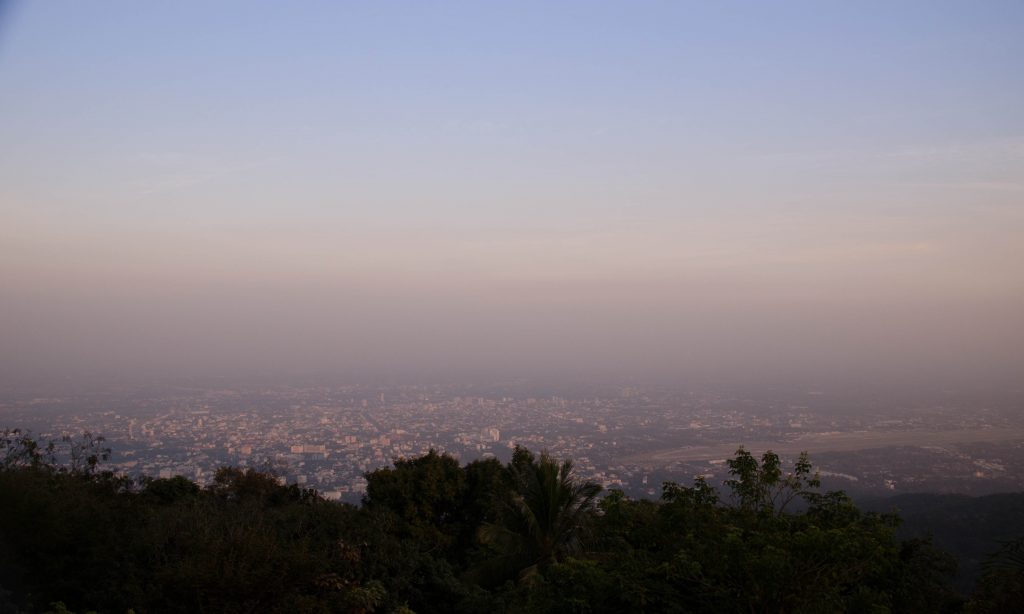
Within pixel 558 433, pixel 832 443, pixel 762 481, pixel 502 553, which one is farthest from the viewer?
pixel 558 433

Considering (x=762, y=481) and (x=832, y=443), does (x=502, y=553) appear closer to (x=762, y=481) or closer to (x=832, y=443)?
(x=762, y=481)

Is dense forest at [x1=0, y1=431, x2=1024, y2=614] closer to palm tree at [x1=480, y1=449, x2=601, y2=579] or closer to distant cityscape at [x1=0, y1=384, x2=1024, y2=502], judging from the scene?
palm tree at [x1=480, y1=449, x2=601, y2=579]

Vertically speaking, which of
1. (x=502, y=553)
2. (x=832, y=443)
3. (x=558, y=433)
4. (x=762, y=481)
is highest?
(x=762, y=481)

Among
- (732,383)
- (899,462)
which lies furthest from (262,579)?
(732,383)

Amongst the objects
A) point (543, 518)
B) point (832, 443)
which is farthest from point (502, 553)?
point (832, 443)

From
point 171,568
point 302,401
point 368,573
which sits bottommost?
point 302,401

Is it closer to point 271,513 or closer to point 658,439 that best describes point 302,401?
point 658,439
